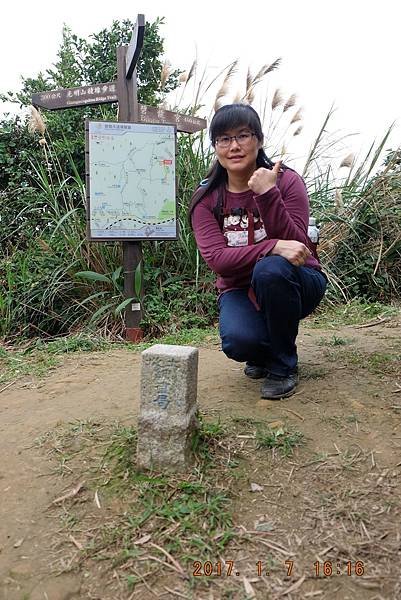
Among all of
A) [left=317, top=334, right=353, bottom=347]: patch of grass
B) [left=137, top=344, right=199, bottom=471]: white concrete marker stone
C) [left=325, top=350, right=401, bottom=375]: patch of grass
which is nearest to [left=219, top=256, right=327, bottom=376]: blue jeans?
[left=325, top=350, right=401, bottom=375]: patch of grass

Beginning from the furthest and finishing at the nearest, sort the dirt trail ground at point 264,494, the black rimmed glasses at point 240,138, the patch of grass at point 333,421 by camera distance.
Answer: the black rimmed glasses at point 240,138
the patch of grass at point 333,421
the dirt trail ground at point 264,494

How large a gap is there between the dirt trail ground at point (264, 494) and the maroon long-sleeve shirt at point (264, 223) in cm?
49

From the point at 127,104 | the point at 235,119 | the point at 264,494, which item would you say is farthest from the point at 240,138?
the point at 127,104

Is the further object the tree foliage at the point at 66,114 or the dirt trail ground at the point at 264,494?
the tree foliage at the point at 66,114

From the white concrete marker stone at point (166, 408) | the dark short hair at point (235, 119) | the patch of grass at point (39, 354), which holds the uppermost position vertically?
the dark short hair at point (235, 119)

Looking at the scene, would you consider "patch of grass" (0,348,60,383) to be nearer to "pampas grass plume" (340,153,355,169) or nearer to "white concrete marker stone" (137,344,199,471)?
"white concrete marker stone" (137,344,199,471)

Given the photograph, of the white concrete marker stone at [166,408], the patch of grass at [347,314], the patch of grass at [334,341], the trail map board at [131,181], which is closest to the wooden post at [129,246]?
the trail map board at [131,181]

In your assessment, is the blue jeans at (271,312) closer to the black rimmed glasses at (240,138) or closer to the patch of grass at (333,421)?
the patch of grass at (333,421)

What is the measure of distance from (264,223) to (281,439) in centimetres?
75

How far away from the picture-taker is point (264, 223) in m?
1.88

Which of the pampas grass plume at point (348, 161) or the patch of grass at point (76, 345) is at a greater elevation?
the pampas grass plume at point (348, 161)

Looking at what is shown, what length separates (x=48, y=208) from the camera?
4398 mm
